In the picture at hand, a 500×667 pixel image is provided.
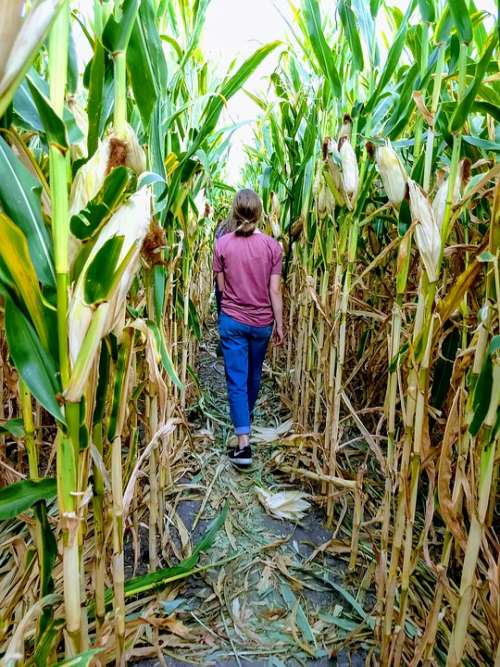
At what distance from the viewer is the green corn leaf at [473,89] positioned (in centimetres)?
73

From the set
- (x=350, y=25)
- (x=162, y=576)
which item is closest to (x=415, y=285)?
(x=350, y=25)

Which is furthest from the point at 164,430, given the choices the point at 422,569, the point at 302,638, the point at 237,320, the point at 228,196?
the point at 228,196

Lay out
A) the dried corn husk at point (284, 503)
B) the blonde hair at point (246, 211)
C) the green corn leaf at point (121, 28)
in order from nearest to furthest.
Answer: the green corn leaf at point (121, 28)
the dried corn husk at point (284, 503)
the blonde hair at point (246, 211)

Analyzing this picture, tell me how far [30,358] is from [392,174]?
2.65 ft

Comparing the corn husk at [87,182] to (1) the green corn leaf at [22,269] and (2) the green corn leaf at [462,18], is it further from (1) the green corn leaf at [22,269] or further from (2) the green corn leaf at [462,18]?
(2) the green corn leaf at [462,18]

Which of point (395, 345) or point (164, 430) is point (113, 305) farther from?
point (395, 345)

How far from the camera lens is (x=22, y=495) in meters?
0.63

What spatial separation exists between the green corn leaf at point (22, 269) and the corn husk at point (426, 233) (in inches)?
25.2

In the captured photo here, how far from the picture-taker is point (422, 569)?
1.34 m

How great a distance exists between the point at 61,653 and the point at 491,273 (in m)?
1.17

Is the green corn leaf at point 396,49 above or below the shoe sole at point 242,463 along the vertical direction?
above

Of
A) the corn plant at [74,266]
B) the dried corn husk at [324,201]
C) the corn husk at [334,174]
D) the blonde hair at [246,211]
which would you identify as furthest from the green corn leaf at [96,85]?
→ the blonde hair at [246,211]

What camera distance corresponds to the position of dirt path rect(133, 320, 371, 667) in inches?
44.9

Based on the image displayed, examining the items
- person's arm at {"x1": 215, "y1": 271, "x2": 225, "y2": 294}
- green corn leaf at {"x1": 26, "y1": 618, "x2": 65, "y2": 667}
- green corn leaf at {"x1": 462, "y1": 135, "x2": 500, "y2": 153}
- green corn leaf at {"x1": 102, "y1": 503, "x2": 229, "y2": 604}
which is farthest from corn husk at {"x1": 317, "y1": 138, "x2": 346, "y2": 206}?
green corn leaf at {"x1": 26, "y1": 618, "x2": 65, "y2": 667}
